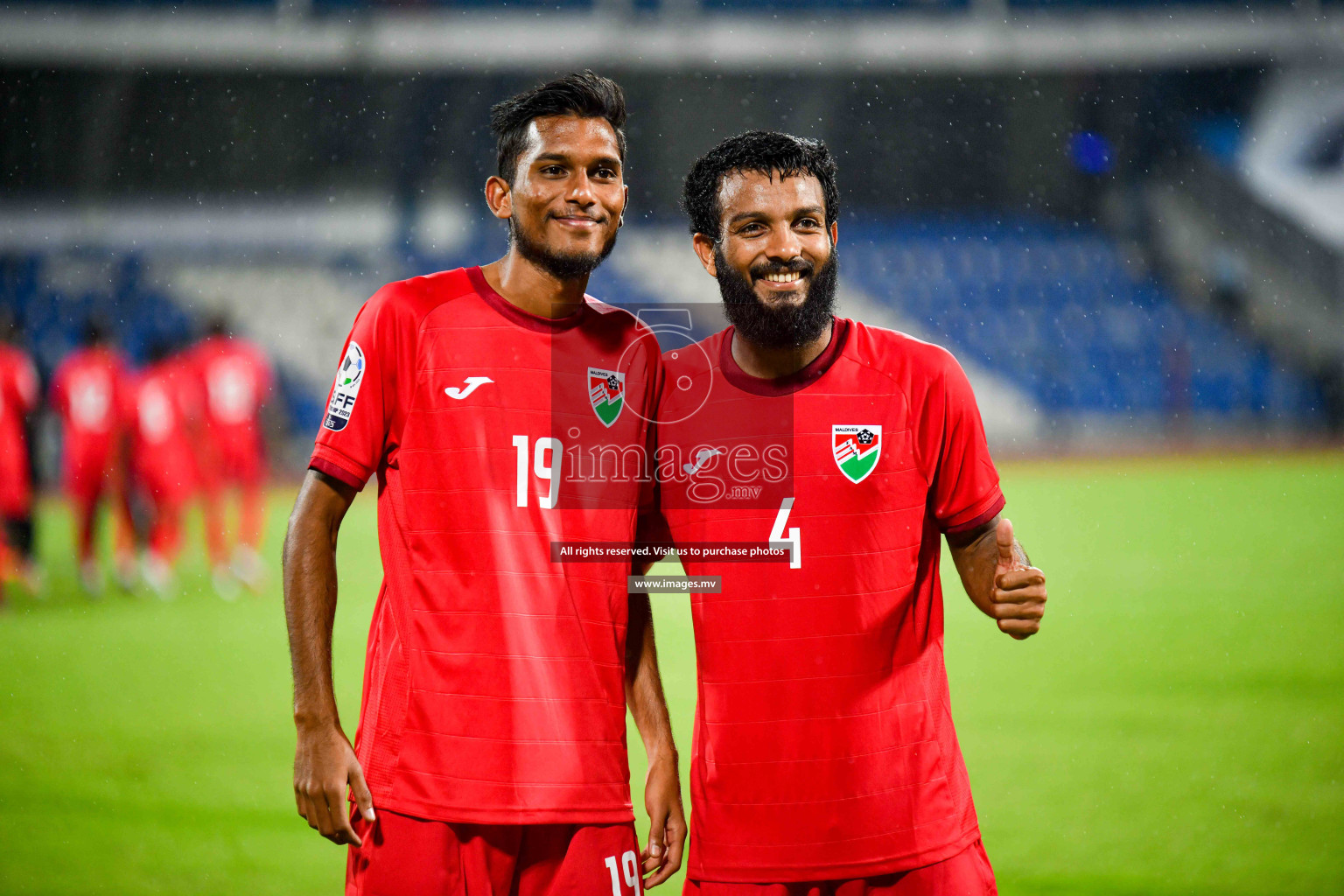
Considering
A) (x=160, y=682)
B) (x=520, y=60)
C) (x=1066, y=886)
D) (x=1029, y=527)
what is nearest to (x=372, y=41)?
(x=520, y=60)

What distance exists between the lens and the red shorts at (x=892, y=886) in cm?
202

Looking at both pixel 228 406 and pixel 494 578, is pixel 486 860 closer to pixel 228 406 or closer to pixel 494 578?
pixel 494 578

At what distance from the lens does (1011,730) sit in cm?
499

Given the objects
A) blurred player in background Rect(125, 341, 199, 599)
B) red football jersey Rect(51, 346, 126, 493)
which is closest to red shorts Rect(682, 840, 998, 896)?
blurred player in background Rect(125, 341, 199, 599)

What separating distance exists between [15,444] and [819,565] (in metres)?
7.70

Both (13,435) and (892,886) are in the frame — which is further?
(13,435)

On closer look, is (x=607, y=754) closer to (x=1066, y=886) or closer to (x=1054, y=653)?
(x=1066, y=886)

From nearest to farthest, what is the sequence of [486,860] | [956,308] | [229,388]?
[486,860]
[229,388]
[956,308]

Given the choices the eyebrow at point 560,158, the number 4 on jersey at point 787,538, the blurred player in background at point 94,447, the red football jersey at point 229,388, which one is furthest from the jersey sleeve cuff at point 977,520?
the blurred player in background at point 94,447

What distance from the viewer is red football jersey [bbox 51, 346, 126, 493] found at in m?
8.30

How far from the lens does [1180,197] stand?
73.7ft

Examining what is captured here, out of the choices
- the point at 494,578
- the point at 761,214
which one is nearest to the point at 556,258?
the point at 761,214

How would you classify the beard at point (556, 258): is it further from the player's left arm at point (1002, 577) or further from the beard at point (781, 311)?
the player's left arm at point (1002, 577)

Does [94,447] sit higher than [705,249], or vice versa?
[705,249]
